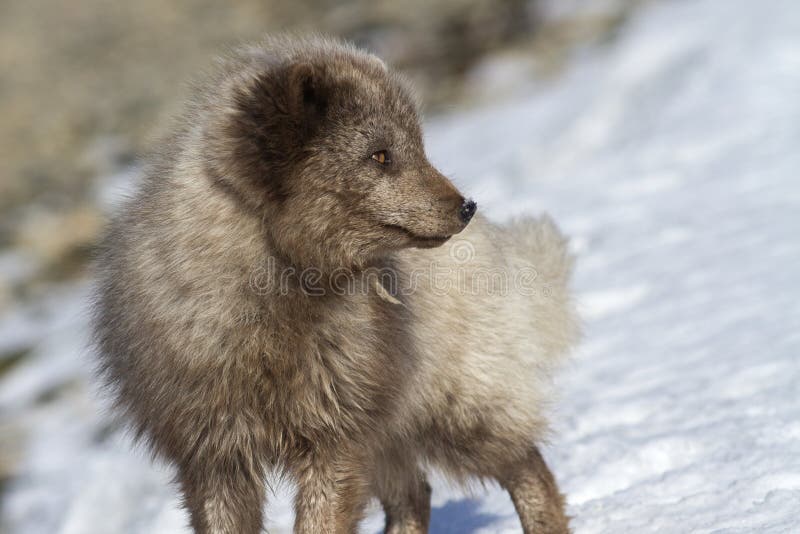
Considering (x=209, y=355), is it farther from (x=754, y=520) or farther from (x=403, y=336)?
(x=754, y=520)

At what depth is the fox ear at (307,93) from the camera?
341cm

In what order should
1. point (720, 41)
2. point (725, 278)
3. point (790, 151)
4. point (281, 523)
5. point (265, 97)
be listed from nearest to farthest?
point (265, 97)
point (281, 523)
point (725, 278)
point (790, 151)
point (720, 41)

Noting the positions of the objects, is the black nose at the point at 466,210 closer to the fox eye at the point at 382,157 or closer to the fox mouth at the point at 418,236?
the fox mouth at the point at 418,236

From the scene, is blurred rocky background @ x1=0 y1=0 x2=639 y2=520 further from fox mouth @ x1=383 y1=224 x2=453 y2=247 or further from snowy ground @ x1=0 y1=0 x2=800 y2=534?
fox mouth @ x1=383 y1=224 x2=453 y2=247

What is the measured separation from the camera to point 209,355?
11.5 feet

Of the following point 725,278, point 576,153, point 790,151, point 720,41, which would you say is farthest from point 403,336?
point 720,41

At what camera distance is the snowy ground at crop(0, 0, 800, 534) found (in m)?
4.82

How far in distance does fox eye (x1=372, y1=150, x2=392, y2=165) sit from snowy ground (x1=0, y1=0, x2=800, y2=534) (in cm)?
162

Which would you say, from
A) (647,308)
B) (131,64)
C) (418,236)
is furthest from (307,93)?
(131,64)

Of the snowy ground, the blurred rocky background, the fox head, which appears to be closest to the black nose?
the fox head

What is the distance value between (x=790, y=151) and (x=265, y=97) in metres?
7.69

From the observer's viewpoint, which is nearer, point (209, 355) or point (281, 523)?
point (209, 355)

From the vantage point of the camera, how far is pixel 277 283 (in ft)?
11.5

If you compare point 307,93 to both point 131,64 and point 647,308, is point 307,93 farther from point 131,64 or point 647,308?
point 131,64
